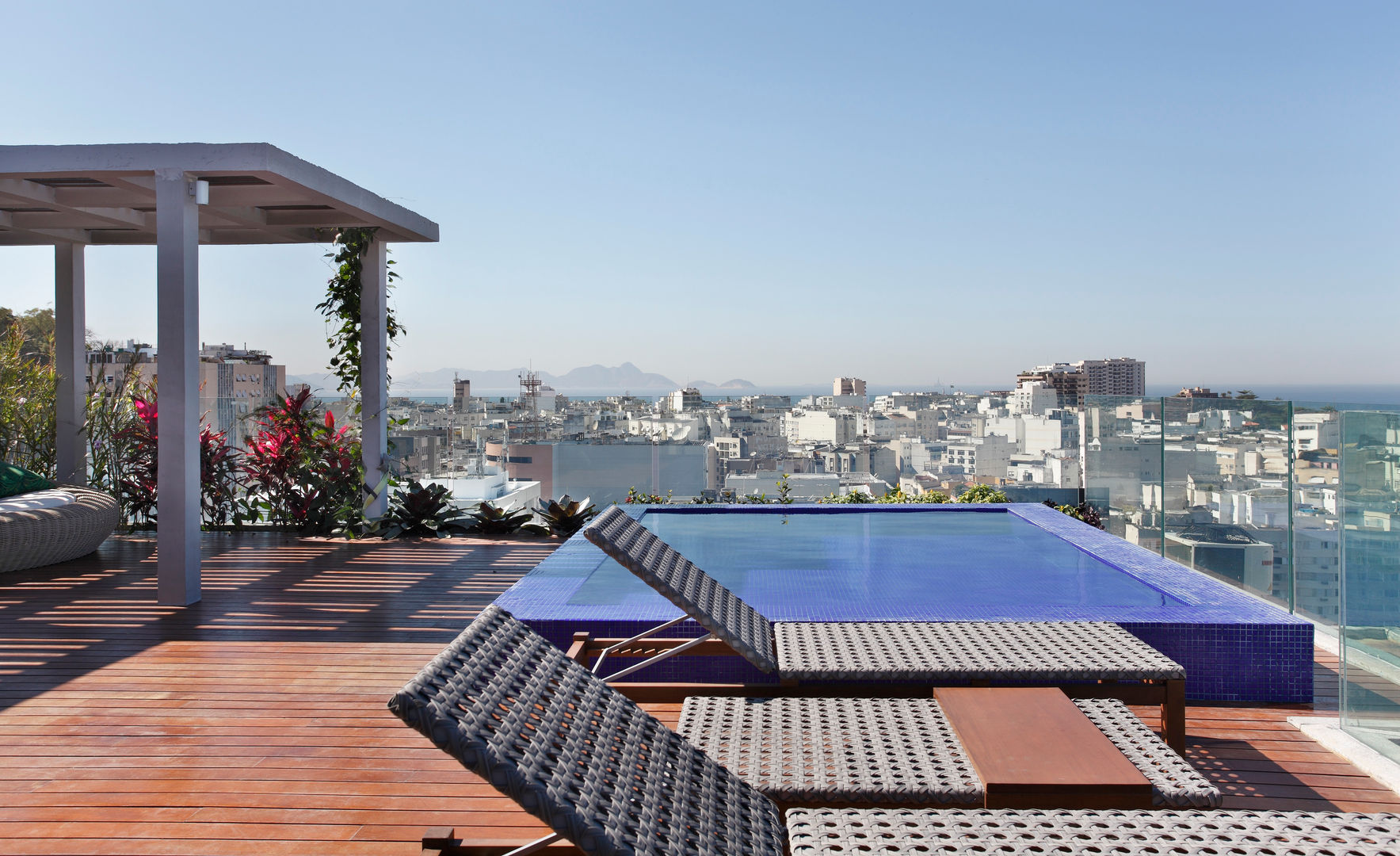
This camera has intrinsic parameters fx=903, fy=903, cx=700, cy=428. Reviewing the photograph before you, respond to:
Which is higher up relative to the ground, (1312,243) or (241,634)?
(1312,243)

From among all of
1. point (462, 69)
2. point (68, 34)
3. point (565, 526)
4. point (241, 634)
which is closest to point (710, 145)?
point (462, 69)

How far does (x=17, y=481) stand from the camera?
688cm

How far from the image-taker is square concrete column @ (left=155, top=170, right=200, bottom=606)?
208 inches

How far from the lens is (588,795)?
1.65 metres

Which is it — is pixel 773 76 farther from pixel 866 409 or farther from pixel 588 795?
pixel 588 795

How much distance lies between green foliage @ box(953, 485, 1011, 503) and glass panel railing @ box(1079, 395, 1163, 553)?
848 mm

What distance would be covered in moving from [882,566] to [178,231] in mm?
4774

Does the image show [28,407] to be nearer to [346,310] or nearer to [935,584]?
[346,310]

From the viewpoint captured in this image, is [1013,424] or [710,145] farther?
[710,145]

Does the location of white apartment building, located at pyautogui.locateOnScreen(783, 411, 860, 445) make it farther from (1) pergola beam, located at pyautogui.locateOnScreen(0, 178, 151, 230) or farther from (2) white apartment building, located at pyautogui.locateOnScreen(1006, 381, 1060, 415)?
(1) pergola beam, located at pyautogui.locateOnScreen(0, 178, 151, 230)

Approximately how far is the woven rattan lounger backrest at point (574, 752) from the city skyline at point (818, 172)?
6329mm

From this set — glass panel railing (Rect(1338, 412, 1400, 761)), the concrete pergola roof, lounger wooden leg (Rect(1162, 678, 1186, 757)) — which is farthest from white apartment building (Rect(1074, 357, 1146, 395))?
lounger wooden leg (Rect(1162, 678, 1186, 757))

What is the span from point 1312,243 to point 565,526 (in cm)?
3024

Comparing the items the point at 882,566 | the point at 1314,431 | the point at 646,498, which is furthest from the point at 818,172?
the point at 1314,431
